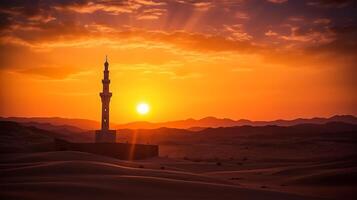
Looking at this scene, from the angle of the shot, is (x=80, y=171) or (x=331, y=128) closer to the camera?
(x=80, y=171)

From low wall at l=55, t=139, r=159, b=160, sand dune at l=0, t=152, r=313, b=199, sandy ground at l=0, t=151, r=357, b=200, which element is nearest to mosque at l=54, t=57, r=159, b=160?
low wall at l=55, t=139, r=159, b=160

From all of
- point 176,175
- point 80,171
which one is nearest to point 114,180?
point 80,171

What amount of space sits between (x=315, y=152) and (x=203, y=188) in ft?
132

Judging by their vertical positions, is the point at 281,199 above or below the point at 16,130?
below

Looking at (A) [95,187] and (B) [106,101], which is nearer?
(A) [95,187]

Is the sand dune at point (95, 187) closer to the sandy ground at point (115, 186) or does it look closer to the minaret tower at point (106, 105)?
the sandy ground at point (115, 186)

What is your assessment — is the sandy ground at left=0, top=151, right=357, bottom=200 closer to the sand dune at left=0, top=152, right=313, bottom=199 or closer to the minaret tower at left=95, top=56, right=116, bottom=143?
the sand dune at left=0, top=152, right=313, bottom=199

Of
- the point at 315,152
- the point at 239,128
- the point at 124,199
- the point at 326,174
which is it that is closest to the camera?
the point at 124,199

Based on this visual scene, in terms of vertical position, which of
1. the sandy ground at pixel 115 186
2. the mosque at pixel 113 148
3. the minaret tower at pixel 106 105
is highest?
the minaret tower at pixel 106 105

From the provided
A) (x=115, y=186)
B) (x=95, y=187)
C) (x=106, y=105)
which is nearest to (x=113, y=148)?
(x=106, y=105)

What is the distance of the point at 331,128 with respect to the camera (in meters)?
115

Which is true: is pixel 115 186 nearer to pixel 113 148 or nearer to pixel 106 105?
pixel 113 148

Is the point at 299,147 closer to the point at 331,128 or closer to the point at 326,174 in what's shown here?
the point at 326,174

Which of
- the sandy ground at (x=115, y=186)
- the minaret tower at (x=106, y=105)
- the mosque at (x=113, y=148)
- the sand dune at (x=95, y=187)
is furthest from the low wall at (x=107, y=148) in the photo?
the sand dune at (x=95, y=187)
